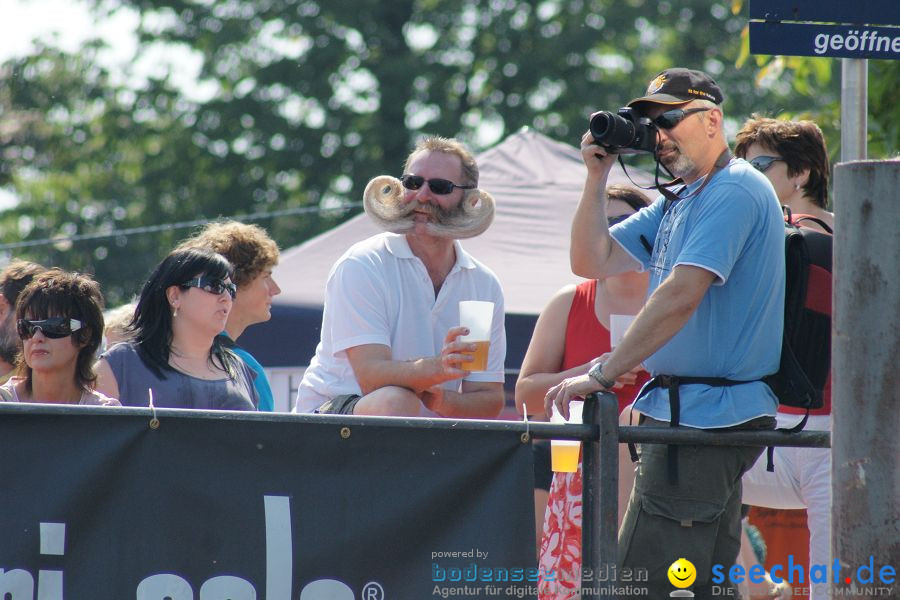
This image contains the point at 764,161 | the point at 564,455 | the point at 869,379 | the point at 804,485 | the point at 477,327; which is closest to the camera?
the point at 869,379

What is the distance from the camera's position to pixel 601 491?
2887 mm

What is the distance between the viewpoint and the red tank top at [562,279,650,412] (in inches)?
175

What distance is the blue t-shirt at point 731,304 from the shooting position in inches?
123

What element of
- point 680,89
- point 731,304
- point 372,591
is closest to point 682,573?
point 731,304

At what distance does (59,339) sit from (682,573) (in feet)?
6.82

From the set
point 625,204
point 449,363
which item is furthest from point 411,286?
point 625,204

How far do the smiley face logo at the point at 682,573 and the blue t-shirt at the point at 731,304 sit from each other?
352 millimetres

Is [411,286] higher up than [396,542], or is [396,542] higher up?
[411,286]

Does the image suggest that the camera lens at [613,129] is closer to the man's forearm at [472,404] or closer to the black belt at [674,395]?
the black belt at [674,395]

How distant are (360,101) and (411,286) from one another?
19.3m

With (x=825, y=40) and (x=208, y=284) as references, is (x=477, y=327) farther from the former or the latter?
(x=825, y=40)

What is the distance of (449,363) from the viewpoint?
378cm

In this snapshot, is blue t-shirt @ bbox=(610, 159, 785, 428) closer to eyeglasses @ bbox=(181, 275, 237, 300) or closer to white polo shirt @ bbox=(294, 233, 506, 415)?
white polo shirt @ bbox=(294, 233, 506, 415)

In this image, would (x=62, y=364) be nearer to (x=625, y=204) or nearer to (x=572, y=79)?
(x=625, y=204)
